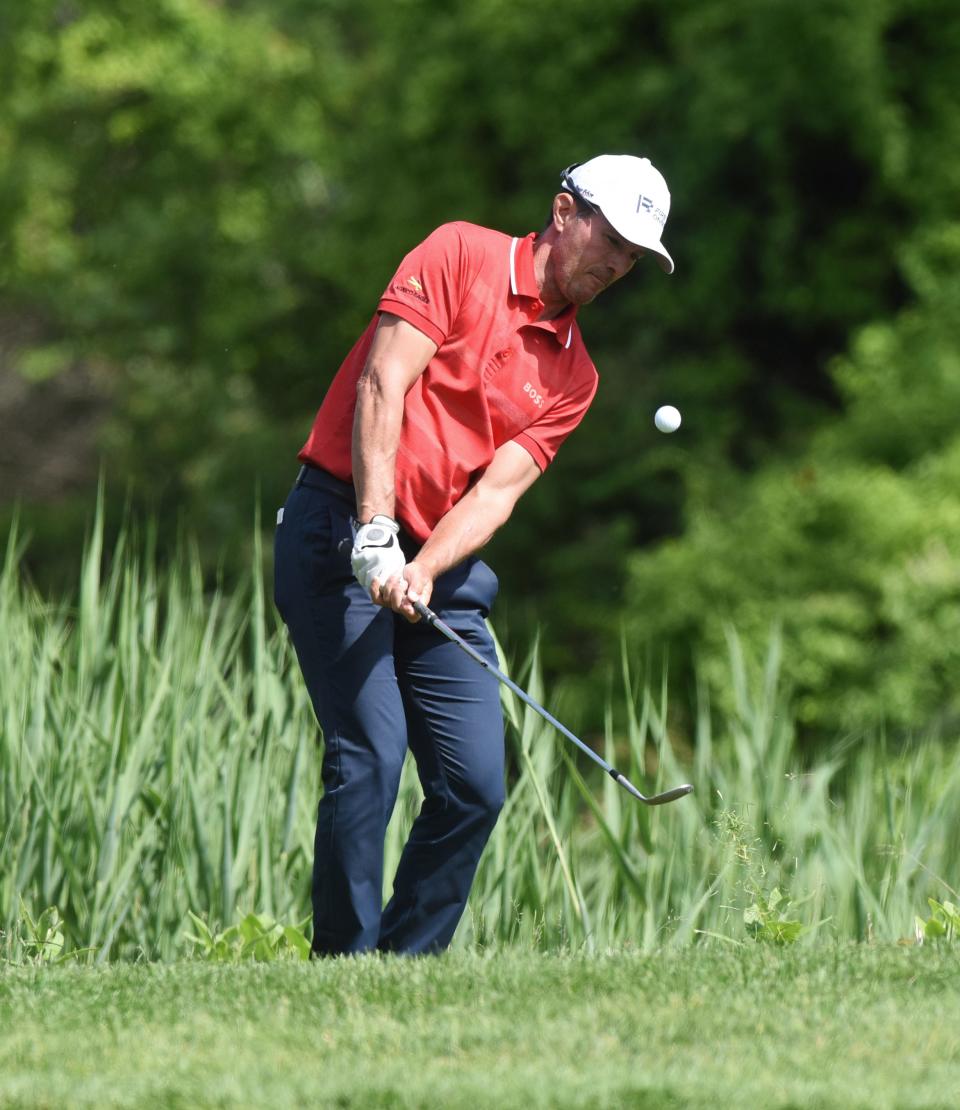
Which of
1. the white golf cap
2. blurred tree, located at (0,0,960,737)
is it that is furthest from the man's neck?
blurred tree, located at (0,0,960,737)

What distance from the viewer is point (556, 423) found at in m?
4.49

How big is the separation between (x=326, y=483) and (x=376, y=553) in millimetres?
375

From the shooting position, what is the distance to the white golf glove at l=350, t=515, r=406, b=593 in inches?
154

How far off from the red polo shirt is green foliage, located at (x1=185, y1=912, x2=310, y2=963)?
1071 mm

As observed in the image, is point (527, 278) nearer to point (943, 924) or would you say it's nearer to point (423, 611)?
point (423, 611)

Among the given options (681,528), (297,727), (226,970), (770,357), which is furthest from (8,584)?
(770,357)

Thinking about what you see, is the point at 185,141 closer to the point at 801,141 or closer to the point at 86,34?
the point at 86,34

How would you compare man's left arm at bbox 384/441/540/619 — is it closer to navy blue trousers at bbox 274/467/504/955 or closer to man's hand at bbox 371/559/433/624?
man's hand at bbox 371/559/433/624

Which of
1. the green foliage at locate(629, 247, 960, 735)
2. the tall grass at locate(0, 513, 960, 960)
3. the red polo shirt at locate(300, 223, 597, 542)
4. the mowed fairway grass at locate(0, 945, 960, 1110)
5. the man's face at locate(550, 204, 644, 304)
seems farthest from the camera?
the green foliage at locate(629, 247, 960, 735)

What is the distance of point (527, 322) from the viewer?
4309 millimetres

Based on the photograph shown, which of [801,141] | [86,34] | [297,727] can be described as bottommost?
[297,727]

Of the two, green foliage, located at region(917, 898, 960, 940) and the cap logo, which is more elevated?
the cap logo

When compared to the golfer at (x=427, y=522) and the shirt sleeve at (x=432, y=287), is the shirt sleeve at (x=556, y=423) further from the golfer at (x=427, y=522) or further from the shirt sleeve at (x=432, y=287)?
the shirt sleeve at (x=432, y=287)

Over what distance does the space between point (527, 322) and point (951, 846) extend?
2.62 meters
